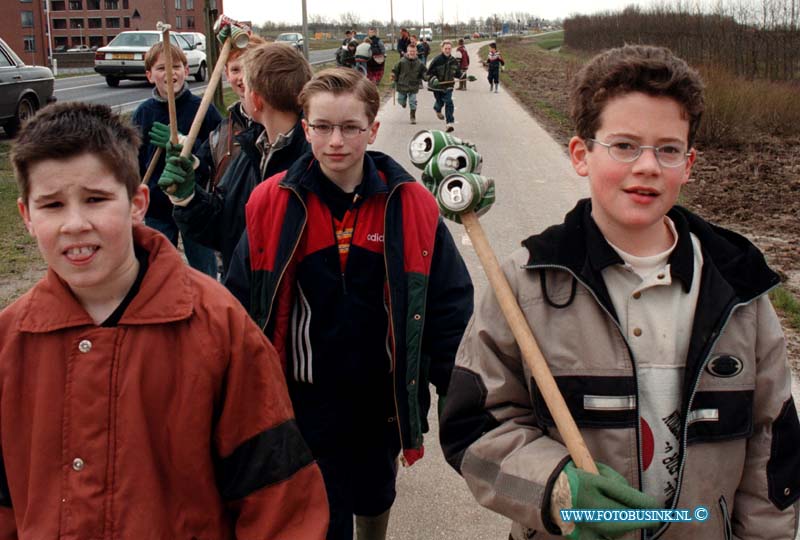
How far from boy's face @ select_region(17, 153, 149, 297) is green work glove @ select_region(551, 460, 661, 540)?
3.54 feet

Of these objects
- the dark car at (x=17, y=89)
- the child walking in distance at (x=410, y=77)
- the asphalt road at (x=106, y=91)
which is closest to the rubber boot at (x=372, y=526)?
the dark car at (x=17, y=89)

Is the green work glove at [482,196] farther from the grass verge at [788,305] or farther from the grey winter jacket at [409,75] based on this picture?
the grey winter jacket at [409,75]

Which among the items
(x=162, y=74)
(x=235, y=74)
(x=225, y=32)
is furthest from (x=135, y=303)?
(x=162, y=74)

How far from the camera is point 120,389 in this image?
168 centimetres

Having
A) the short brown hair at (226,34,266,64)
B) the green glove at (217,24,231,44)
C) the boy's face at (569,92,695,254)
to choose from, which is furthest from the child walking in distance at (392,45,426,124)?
the boy's face at (569,92,695,254)

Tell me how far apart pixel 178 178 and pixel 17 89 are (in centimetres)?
1160

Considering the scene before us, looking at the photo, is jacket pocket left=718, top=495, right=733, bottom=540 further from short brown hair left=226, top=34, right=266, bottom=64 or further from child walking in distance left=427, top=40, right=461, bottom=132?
child walking in distance left=427, top=40, right=461, bottom=132

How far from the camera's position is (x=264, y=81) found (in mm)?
3117

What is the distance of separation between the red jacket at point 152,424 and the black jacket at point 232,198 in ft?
Result: 4.35

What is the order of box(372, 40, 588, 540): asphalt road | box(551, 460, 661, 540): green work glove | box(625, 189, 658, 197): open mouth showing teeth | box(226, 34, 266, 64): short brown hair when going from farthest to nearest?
box(226, 34, 266, 64): short brown hair → box(372, 40, 588, 540): asphalt road → box(625, 189, 658, 197): open mouth showing teeth → box(551, 460, 661, 540): green work glove

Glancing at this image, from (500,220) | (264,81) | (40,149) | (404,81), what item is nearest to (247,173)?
(264,81)

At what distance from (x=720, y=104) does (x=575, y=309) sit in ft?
41.1

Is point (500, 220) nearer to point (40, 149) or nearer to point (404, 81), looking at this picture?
point (40, 149)

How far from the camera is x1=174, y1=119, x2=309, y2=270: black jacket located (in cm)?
315
